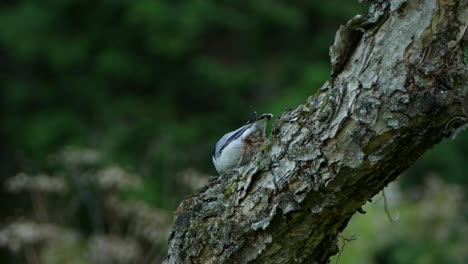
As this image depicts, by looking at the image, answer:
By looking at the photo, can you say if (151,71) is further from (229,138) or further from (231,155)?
(231,155)

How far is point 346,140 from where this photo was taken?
183 centimetres

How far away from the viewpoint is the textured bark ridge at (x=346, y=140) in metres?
1.74

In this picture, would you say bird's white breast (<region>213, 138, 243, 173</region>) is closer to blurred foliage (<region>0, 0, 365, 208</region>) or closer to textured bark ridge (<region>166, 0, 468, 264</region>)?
textured bark ridge (<region>166, 0, 468, 264</region>)

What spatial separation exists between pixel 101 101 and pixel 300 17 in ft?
7.49

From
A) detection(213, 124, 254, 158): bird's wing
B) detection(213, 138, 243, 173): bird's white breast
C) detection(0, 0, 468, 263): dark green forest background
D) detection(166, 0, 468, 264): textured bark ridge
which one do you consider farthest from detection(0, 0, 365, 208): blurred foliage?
detection(166, 0, 468, 264): textured bark ridge

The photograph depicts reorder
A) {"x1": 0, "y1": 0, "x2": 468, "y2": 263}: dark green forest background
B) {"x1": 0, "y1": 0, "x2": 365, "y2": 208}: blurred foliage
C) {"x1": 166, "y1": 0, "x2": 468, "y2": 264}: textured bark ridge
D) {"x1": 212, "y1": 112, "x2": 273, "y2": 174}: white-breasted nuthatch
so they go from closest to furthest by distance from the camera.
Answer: {"x1": 166, "y1": 0, "x2": 468, "y2": 264}: textured bark ridge < {"x1": 212, "y1": 112, "x2": 273, "y2": 174}: white-breasted nuthatch < {"x1": 0, "y1": 0, "x2": 468, "y2": 263}: dark green forest background < {"x1": 0, "y1": 0, "x2": 365, "y2": 208}: blurred foliage

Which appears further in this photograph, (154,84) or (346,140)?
(154,84)

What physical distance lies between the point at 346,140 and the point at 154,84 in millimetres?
7304

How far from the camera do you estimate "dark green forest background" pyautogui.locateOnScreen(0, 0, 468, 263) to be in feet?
26.2

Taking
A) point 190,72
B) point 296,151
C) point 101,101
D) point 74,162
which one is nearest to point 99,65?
point 101,101

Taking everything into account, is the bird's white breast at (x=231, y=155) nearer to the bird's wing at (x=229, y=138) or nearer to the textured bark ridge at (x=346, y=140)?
the bird's wing at (x=229, y=138)

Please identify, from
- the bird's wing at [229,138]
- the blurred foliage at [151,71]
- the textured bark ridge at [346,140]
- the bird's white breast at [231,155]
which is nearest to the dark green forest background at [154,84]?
the blurred foliage at [151,71]

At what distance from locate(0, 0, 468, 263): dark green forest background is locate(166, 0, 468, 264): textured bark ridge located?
5.15 metres

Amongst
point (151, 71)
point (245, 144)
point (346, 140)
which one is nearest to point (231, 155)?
point (245, 144)
